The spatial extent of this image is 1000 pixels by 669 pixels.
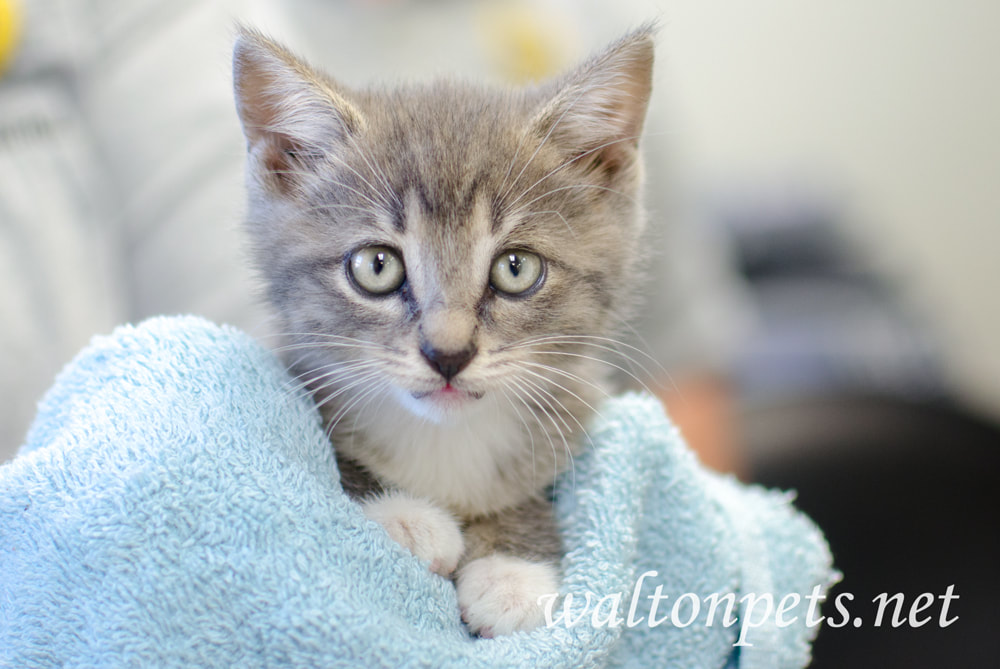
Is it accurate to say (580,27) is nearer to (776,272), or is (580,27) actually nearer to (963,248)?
(776,272)

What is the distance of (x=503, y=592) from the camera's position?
2.61 feet

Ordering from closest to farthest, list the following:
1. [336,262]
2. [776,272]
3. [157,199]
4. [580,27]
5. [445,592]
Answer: [445,592] < [336,262] < [157,199] < [580,27] < [776,272]

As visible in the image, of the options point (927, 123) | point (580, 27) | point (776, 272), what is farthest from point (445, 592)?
point (927, 123)

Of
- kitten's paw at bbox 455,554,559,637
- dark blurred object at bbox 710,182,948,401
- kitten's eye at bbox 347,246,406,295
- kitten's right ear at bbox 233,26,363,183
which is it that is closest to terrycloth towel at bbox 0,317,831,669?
kitten's paw at bbox 455,554,559,637

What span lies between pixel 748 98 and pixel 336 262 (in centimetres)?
288

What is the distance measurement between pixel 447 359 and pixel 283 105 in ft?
1.34

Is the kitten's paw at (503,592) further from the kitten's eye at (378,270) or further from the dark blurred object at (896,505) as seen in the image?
the dark blurred object at (896,505)

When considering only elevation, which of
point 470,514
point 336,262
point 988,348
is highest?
point 336,262

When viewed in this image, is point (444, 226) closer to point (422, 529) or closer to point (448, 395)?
point (448, 395)

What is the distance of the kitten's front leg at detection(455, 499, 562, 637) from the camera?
78 centimetres

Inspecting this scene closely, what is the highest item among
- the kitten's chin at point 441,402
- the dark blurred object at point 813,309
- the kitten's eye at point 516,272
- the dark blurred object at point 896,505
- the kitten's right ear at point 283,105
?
the kitten's right ear at point 283,105

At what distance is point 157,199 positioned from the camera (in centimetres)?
163

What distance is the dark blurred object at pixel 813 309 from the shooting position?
6.57 feet


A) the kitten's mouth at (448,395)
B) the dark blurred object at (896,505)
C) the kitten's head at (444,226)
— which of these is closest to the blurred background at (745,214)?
the dark blurred object at (896,505)
